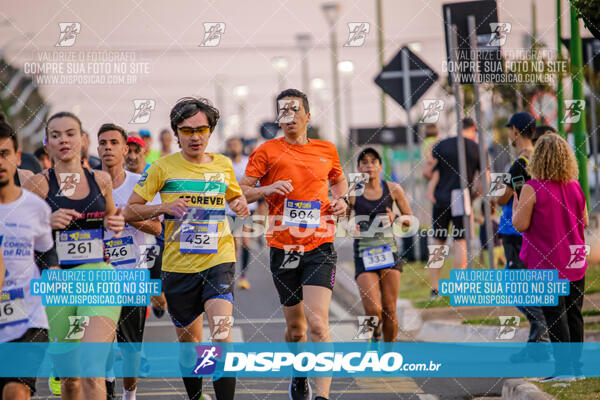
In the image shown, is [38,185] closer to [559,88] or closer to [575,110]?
[575,110]

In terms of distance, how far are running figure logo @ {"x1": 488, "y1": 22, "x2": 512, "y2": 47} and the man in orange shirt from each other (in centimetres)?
312

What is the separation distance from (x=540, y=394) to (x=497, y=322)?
3.10m

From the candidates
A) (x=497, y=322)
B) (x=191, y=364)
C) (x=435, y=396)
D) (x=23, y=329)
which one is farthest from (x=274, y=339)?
(x=23, y=329)

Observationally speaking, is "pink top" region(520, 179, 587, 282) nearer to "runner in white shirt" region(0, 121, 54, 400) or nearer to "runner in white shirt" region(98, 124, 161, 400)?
"runner in white shirt" region(98, 124, 161, 400)

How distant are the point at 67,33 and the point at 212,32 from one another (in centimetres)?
124

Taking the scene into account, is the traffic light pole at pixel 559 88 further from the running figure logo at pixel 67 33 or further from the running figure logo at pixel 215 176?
the running figure logo at pixel 67 33

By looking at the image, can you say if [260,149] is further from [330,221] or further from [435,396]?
[435,396]

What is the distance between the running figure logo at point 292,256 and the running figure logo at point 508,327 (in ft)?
8.91

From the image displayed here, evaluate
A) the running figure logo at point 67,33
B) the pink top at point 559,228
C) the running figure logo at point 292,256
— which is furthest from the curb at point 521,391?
the running figure logo at point 67,33

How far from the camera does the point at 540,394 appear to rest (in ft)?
21.5

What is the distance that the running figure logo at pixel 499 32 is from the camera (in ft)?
31.4

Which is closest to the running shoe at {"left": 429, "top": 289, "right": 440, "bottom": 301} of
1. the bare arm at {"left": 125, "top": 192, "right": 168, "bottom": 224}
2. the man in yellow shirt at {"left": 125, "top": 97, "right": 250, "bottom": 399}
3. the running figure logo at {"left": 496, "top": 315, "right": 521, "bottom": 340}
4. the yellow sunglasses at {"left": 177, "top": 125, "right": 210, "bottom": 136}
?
the running figure logo at {"left": 496, "top": 315, "right": 521, "bottom": 340}

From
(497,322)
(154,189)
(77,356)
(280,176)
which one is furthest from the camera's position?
(497,322)

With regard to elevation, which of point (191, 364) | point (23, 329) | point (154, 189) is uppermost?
point (154, 189)
